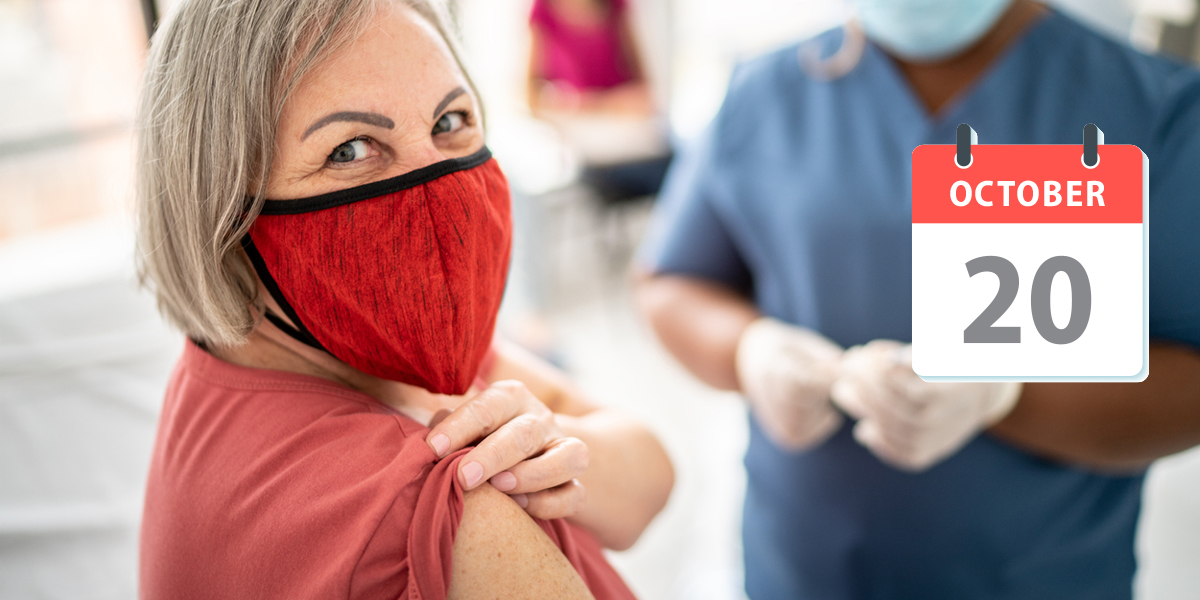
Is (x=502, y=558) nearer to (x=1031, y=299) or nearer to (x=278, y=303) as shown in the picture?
(x=278, y=303)

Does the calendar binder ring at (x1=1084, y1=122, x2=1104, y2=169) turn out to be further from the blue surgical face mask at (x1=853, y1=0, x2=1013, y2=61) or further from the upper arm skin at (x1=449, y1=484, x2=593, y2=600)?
the blue surgical face mask at (x1=853, y1=0, x2=1013, y2=61)

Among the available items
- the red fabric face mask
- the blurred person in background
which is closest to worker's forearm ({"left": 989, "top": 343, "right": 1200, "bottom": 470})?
the red fabric face mask

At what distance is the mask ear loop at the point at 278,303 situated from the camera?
26.5 inches

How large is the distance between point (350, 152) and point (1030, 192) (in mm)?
512

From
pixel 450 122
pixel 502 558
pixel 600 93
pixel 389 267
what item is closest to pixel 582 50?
pixel 600 93

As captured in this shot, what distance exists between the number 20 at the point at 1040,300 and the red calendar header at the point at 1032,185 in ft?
0.09

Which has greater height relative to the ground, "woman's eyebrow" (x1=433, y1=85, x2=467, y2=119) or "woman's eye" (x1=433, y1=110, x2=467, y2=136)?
"woman's eyebrow" (x1=433, y1=85, x2=467, y2=119)

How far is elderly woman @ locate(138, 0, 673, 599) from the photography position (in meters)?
0.61

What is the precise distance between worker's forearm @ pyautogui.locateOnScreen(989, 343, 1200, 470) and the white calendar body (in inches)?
17.5

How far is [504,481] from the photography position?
638mm

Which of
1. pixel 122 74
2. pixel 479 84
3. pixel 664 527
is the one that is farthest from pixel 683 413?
pixel 479 84

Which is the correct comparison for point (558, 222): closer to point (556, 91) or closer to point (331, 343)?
point (556, 91)

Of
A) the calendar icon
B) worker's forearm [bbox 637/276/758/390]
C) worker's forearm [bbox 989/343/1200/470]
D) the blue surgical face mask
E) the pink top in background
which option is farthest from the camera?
the pink top in background

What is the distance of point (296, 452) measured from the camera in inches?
25.6
